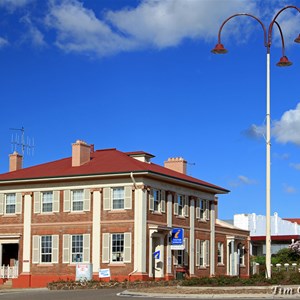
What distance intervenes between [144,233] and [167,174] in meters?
4.90

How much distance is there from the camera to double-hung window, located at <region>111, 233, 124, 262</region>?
152 ft

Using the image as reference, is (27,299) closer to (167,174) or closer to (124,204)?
(124,204)

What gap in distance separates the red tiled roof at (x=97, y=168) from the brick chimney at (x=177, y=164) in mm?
2122

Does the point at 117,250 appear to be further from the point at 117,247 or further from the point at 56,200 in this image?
the point at 56,200

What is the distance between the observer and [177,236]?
4734cm

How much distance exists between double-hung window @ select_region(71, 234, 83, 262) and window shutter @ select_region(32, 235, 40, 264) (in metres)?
2.72

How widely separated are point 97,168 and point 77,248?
5.24 m

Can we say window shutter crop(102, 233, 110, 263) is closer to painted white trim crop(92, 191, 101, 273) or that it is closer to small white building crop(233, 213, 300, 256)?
painted white trim crop(92, 191, 101, 273)

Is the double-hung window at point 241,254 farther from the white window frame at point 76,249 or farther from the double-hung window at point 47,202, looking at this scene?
the double-hung window at point 47,202

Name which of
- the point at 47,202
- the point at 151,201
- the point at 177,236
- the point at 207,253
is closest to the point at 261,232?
the point at 207,253

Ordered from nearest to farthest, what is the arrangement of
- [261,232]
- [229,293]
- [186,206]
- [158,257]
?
[229,293] → [158,257] → [186,206] → [261,232]

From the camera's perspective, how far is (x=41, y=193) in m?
49.7

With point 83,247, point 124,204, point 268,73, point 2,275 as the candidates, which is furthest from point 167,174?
point 268,73

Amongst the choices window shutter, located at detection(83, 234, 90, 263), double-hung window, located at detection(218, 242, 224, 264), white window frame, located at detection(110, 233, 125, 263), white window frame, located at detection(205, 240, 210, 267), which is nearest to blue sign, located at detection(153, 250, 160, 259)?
white window frame, located at detection(110, 233, 125, 263)
